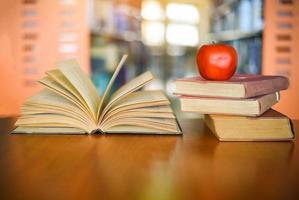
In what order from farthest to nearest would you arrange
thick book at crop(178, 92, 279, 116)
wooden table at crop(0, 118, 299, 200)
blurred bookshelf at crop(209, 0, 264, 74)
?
blurred bookshelf at crop(209, 0, 264, 74) < thick book at crop(178, 92, 279, 116) < wooden table at crop(0, 118, 299, 200)

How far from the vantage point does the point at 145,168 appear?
537 millimetres

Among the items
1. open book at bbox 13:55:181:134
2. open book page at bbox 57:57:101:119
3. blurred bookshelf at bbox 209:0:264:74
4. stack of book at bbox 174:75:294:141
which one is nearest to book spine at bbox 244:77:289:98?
stack of book at bbox 174:75:294:141

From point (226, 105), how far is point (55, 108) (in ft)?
0.99

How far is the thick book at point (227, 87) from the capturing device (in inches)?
26.8

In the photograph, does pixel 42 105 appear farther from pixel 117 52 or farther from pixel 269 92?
pixel 117 52

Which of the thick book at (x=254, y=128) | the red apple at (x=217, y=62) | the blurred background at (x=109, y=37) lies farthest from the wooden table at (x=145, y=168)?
the blurred background at (x=109, y=37)

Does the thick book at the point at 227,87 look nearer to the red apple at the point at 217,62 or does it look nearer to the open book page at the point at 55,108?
the red apple at the point at 217,62

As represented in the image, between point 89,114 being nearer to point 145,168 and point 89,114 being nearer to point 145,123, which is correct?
point 145,123

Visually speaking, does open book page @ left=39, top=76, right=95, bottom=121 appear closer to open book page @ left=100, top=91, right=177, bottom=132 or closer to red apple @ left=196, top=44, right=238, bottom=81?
open book page @ left=100, top=91, right=177, bottom=132

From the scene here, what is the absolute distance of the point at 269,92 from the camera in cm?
75

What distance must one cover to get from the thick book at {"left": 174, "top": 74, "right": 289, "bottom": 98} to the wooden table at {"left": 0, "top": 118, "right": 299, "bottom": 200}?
0.08 meters

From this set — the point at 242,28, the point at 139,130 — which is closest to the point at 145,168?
the point at 139,130

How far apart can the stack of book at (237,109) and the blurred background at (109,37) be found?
4.21ft

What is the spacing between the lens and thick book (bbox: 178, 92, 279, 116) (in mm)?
679
